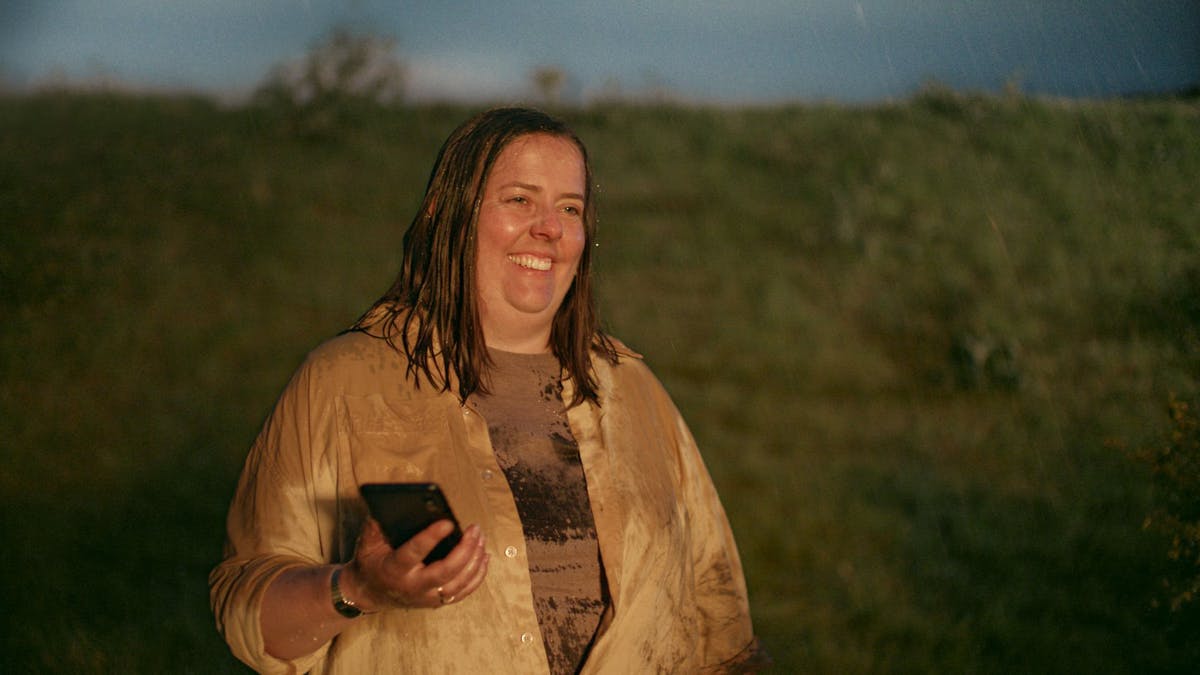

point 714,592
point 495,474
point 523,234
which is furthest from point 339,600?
point 714,592

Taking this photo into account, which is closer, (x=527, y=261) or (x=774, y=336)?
(x=527, y=261)

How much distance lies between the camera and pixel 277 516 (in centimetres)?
216

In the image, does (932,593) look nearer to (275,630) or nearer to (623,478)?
(623,478)

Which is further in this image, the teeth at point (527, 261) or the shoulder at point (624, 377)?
the shoulder at point (624, 377)

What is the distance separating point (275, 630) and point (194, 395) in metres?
8.93

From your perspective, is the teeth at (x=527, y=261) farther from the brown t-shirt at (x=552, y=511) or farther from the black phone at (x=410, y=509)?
the black phone at (x=410, y=509)

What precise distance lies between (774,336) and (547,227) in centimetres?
1081

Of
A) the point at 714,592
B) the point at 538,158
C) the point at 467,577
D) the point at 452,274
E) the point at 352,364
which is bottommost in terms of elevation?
the point at 714,592

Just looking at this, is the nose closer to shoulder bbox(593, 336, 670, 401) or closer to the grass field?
shoulder bbox(593, 336, 670, 401)

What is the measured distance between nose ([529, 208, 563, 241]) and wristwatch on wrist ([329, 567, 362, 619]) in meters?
0.93

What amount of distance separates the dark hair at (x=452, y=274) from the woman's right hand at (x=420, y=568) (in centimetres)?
56

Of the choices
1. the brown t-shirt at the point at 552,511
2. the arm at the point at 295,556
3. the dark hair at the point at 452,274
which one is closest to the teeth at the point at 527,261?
the dark hair at the point at 452,274

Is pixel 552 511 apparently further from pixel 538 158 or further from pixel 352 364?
pixel 538 158

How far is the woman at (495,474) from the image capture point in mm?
2139
